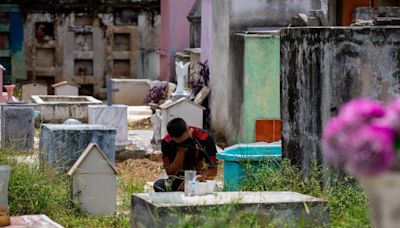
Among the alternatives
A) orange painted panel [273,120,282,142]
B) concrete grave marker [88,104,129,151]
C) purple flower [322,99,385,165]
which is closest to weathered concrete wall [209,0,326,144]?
orange painted panel [273,120,282,142]

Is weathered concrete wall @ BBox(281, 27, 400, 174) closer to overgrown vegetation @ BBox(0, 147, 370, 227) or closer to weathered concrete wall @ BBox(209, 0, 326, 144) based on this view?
overgrown vegetation @ BBox(0, 147, 370, 227)

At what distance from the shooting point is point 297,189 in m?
8.34

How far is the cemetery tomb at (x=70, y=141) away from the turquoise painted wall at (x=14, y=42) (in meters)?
15.9

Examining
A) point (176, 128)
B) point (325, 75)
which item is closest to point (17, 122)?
point (176, 128)

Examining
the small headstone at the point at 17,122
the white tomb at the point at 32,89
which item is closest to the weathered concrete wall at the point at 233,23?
the small headstone at the point at 17,122

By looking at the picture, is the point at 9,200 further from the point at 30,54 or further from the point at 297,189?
the point at 30,54

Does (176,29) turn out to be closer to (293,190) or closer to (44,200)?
(44,200)

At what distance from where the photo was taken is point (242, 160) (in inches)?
382

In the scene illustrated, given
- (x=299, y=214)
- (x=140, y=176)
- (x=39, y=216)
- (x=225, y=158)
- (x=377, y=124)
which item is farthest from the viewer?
(x=140, y=176)

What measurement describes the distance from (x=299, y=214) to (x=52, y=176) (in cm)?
370

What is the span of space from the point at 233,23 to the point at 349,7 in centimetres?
240

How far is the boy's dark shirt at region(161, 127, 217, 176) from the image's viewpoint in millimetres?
9148

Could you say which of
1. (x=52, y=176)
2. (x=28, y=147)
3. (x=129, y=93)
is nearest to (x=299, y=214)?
(x=52, y=176)

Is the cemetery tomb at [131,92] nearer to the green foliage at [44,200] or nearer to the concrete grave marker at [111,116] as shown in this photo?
the concrete grave marker at [111,116]
